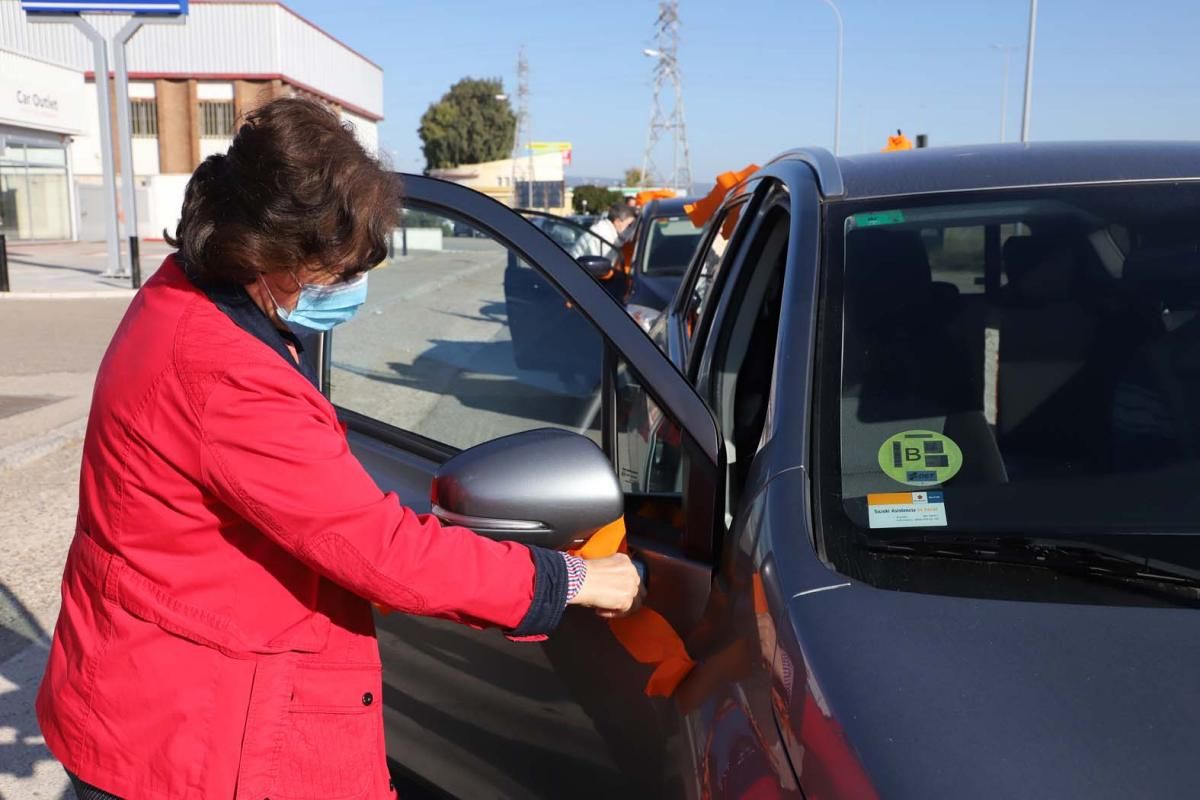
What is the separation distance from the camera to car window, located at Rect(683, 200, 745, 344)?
379 cm

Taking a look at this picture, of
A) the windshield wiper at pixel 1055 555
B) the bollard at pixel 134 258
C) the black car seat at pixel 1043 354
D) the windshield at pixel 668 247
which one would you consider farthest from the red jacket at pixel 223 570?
the bollard at pixel 134 258

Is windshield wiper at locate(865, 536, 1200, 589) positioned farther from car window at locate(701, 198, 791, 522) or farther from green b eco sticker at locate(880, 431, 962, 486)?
car window at locate(701, 198, 791, 522)

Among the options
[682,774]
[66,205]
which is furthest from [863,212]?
[66,205]

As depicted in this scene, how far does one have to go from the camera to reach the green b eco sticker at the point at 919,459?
1903mm

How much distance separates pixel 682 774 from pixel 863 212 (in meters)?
1.13

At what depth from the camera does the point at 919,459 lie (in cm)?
195

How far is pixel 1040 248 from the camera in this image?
93.5 inches

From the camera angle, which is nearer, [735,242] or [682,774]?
[682,774]

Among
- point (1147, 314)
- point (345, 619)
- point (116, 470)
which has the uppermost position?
point (1147, 314)

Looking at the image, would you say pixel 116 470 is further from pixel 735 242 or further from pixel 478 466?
pixel 735 242

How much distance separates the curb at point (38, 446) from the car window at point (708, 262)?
4.50 m

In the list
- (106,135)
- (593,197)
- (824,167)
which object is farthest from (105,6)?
(593,197)

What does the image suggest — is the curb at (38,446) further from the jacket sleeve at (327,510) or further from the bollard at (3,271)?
the bollard at (3,271)

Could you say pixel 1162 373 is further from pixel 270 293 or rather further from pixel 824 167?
pixel 270 293
